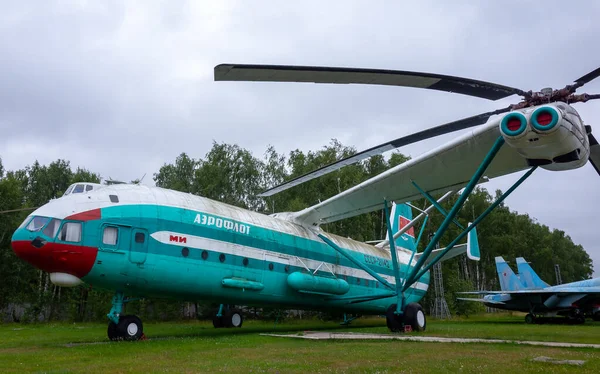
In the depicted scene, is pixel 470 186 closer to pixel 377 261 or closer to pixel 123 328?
pixel 123 328

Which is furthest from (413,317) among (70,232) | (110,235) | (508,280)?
(508,280)

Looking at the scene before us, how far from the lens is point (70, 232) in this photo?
41.1 feet

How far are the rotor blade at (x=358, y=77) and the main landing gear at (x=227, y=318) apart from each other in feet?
49.5

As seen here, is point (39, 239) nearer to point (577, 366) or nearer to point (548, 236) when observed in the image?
point (577, 366)

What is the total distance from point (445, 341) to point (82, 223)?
10474 mm

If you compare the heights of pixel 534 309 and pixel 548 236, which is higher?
pixel 548 236

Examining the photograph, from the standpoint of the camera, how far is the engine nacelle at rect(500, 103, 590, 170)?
28.7 feet

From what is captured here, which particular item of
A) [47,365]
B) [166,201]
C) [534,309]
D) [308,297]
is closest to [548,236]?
[534,309]

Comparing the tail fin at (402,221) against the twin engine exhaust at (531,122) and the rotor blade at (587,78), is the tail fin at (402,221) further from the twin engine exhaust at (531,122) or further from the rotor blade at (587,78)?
the rotor blade at (587,78)

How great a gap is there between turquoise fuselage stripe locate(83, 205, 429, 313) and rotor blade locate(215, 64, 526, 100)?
28.4ft

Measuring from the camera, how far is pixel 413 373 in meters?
7.14

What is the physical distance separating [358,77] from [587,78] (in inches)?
167

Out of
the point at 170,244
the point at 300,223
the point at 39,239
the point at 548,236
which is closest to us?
the point at 39,239

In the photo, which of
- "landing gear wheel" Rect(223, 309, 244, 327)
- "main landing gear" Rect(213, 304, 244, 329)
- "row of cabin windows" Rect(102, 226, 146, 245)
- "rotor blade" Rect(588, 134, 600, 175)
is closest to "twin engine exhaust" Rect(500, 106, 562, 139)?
"rotor blade" Rect(588, 134, 600, 175)
